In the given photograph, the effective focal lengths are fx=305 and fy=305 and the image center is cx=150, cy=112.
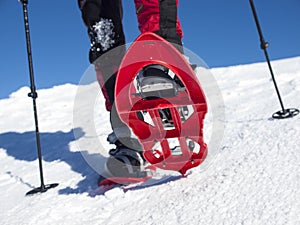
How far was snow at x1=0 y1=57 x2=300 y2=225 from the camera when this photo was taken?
108 centimetres

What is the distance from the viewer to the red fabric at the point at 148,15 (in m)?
1.54

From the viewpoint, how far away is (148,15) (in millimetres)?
1568

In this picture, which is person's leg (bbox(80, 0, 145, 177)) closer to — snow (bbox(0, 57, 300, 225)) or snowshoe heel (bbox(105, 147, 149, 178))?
snowshoe heel (bbox(105, 147, 149, 178))

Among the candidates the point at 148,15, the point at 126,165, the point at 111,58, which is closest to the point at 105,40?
the point at 111,58

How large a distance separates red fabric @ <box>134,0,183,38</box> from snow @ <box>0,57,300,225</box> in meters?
0.77

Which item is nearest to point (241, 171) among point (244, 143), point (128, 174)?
point (244, 143)

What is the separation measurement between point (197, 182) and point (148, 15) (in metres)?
0.87

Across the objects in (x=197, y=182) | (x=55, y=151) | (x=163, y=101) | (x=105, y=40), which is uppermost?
(x=105, y=40)

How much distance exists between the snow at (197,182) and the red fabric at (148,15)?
30.3 inches

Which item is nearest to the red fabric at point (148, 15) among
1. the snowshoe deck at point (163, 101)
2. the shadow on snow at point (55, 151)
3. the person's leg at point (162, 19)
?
the person's leg at point (162, 19)

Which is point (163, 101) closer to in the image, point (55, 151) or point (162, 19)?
point (162, 19)

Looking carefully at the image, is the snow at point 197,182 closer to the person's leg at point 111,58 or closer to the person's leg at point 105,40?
the person's leg at point 111,58

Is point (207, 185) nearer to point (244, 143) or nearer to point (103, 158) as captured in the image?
point (244, 143)

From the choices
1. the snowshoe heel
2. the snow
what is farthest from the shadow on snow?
the snowshoe heel
